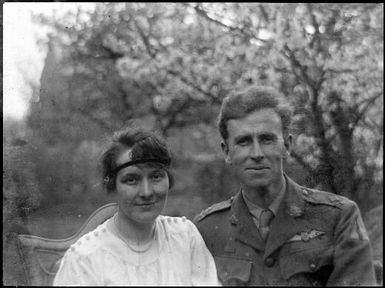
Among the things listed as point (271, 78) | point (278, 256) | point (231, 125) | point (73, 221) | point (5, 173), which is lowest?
point (278, 256)

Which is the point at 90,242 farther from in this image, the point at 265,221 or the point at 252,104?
the point at 252,104

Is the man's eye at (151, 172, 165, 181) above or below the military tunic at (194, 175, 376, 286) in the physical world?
above

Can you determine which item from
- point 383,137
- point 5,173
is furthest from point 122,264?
A: point 383,137

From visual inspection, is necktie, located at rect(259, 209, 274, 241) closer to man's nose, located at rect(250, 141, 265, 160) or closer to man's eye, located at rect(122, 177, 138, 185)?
man's nose, located at rect(250, 141, 265, 160)

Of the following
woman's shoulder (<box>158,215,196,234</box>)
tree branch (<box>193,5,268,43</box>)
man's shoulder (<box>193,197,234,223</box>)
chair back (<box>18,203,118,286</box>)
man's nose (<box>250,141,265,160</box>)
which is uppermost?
tree branch (<box>193,5,268,43</box>)

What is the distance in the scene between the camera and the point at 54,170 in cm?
409

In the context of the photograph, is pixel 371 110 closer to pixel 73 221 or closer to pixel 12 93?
pixel 73 221

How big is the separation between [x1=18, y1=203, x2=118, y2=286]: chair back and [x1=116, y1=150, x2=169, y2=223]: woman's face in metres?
0.18

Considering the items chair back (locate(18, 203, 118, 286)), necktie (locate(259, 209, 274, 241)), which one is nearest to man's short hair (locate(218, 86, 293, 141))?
necktie (locate(259, 209, 274, 241))

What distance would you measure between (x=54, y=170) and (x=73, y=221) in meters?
0.41

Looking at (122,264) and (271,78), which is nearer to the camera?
(122,264)

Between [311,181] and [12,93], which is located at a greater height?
[12,93]

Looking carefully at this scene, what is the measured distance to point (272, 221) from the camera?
3895 millimetres

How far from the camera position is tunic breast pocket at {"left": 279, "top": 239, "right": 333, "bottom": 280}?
3814 millimetres
